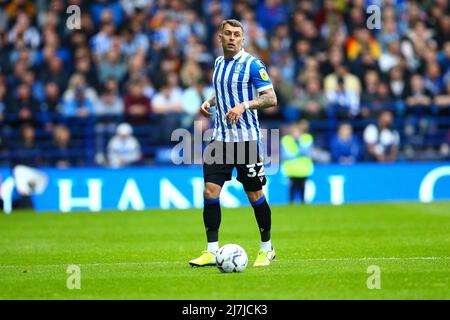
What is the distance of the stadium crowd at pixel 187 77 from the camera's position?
22.0 m

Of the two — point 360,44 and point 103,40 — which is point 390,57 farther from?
point 103,40

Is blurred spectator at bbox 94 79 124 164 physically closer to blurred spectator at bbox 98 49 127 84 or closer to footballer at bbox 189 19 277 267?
blurred spectator at bbox 98 49 127 84

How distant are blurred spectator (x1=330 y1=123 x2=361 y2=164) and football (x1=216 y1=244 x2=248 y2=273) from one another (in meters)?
12.1

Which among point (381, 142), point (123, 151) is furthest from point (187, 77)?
point (381, 142)

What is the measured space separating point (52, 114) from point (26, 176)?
6.02 feet

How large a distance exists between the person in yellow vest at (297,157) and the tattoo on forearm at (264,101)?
34.6 feet

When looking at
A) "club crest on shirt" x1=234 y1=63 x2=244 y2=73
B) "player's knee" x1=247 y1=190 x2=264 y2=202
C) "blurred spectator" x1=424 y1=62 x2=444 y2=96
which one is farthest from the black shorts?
"blurred spectator" x1=424 y1=62 x2=444 y2=96

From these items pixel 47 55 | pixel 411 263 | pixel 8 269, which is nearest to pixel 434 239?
pixel 411 263

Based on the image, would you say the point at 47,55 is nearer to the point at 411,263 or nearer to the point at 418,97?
the point at 418,97

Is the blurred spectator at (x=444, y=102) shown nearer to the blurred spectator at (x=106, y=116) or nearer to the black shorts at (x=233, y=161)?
the blurred spectator at (x=106, y=116)

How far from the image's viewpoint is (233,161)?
10570 mm

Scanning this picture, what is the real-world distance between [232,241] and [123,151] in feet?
27.1
